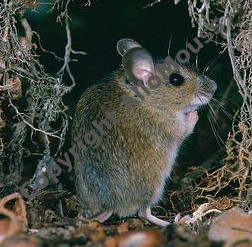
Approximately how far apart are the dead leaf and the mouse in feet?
3.61

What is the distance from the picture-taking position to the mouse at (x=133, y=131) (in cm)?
407

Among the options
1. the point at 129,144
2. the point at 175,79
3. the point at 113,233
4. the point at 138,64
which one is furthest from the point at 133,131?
the point at 113,233

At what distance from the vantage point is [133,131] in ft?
14.0

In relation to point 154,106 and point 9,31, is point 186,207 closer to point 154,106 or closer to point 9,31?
point 154,106

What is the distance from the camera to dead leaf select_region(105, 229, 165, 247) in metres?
2.76

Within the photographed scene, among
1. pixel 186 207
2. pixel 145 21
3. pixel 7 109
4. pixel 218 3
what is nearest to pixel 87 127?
pixel 7 109

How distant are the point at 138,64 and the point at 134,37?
1.59m

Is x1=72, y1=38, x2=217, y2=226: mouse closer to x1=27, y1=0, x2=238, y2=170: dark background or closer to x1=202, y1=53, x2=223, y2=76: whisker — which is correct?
x1=202, y1=53, x2=223, y2=76: whisker

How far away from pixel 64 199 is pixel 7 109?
3.30ft

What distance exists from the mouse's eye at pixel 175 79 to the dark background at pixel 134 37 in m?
0.76

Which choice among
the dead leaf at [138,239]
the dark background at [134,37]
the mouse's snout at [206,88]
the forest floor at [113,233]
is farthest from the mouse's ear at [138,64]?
the dead leaf at [138,239]

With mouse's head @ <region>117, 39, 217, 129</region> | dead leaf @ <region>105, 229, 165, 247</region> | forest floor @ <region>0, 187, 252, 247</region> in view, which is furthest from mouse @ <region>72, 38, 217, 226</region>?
dead leaf @ <region>105, 229, 165, 247</region>

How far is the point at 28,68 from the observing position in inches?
176

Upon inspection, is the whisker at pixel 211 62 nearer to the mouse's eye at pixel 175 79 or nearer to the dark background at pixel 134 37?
the dark background at pixel 134 37
